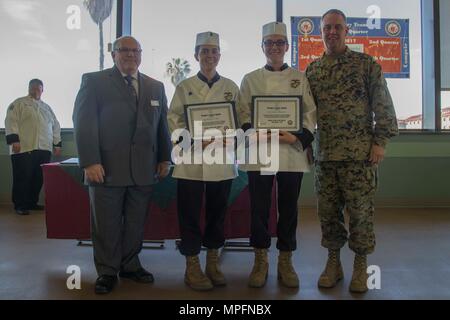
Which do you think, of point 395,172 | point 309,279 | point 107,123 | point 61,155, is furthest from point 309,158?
point 61,155

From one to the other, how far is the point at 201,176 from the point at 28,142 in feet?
11.3

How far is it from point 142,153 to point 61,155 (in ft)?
11.1

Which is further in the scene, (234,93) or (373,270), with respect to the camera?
(373,270)

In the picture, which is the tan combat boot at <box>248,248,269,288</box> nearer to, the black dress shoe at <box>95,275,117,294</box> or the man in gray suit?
the man in gray suit

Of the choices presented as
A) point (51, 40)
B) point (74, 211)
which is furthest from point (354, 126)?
point (51, 40)

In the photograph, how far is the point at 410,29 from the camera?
539 centimetres

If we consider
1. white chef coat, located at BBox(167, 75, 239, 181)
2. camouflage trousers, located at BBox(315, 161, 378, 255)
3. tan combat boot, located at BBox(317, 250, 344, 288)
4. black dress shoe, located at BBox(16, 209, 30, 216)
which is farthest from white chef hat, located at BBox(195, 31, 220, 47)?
black dress shoe, located at BBox(16, 209, 30, 216)

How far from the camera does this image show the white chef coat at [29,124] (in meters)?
4.88

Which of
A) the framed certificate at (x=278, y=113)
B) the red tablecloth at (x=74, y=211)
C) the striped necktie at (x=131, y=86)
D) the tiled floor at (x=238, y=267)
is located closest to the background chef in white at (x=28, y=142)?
the tiled floor at (x=238, y=267)

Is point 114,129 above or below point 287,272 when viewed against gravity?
above

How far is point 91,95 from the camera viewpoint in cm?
233

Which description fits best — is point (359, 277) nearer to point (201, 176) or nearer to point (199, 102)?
point (201, 176)
